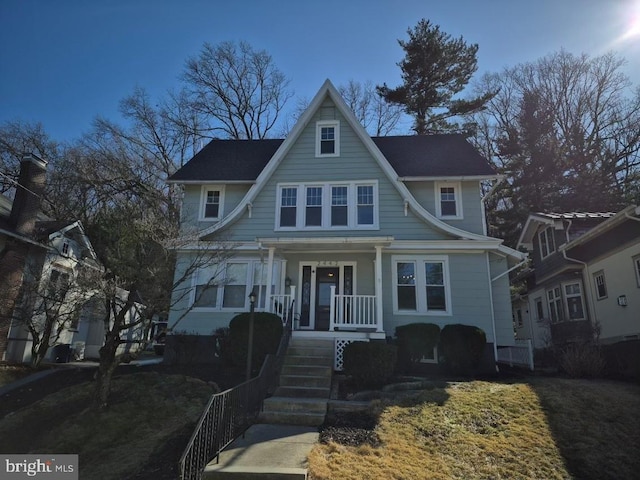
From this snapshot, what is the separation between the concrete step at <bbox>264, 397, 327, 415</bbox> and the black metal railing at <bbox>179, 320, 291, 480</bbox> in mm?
216

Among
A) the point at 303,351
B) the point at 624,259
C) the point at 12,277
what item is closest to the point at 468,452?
the point at 303,351

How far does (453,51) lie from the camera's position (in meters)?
27.0

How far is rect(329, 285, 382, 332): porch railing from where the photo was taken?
12148 mm

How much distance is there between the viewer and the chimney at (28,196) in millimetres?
14234

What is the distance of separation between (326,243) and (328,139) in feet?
14.8

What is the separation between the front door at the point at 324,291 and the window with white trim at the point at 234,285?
58.8 inches

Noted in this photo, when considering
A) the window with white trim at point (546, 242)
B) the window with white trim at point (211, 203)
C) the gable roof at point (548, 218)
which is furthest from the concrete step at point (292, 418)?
the window with white trim at point (546, 242)

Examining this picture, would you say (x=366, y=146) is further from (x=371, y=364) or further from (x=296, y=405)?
(x=296, y=405)

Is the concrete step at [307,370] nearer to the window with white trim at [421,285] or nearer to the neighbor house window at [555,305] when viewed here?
the window with white trim at [421,285]

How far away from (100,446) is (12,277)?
928 cm

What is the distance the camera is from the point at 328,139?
15.2 m

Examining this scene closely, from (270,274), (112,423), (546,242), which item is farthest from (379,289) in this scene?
(546,242)

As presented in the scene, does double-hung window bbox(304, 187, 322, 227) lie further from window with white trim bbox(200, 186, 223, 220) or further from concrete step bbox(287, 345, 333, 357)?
concrete step bbox(287, 345, 333, 357)

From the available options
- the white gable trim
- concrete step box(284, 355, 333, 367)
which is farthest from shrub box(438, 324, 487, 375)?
concrete step box(284, 355, 333, 367)
